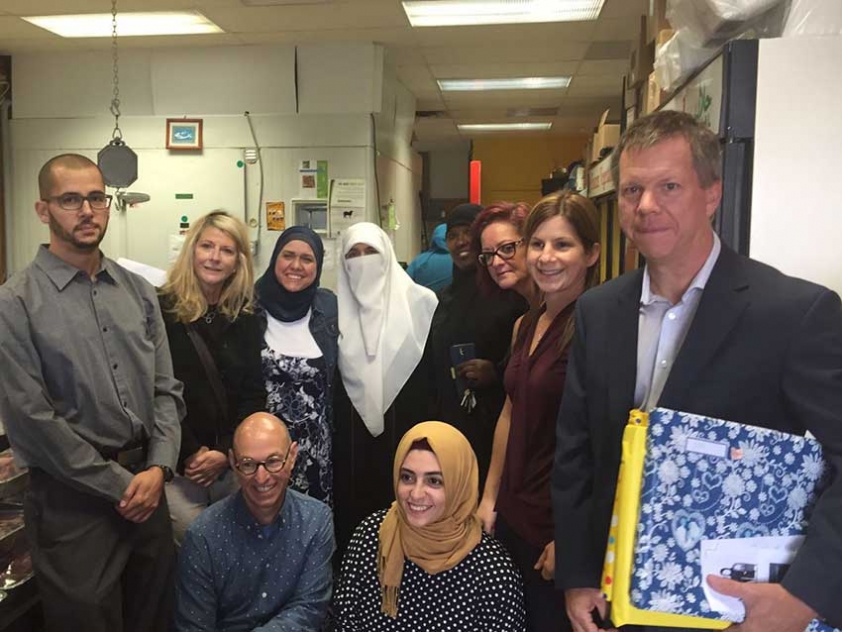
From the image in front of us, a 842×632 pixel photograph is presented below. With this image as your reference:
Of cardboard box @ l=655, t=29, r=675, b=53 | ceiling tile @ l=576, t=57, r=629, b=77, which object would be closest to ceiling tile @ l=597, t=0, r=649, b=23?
ceiling tile @ l=576, t=57, r=629, b=77

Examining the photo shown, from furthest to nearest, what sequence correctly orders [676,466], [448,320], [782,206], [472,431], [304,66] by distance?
[304,66]
[448,320]
[472,431]
[782,206]
[676,466]

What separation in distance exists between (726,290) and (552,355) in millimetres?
570

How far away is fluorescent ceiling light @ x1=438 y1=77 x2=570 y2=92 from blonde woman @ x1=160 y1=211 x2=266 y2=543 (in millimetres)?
3853

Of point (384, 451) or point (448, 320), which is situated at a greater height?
point (448, 320)

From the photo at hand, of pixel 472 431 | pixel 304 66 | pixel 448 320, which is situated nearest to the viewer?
pixel 472 431

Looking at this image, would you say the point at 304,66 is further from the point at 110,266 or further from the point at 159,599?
the point at 159,599

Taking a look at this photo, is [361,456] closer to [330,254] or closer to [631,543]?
[631,543]

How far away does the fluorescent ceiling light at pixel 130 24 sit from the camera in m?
3.95

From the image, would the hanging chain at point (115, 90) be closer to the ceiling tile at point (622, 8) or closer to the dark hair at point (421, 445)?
the ceiling tile at point (622, 8)

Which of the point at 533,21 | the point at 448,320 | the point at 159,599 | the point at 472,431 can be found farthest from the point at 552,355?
the point at 533,21

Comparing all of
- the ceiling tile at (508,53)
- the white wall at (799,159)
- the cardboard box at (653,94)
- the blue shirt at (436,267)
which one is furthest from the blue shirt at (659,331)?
the ceiling tile at (508,53)

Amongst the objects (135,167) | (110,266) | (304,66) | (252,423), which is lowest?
(252,423)

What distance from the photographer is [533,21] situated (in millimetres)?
4070

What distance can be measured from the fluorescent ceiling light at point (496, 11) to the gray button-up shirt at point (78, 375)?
260 centimetres
